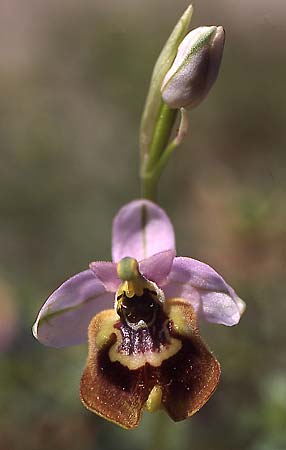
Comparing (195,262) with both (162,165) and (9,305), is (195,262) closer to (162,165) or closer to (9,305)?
(162,165)

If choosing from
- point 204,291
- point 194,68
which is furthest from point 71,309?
point 194,68

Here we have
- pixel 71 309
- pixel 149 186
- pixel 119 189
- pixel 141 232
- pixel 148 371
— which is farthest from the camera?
pixel 119 189

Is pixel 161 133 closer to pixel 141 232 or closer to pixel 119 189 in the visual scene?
pixel 141 232

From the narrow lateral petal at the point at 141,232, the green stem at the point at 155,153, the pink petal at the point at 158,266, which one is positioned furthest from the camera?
the green stem at the point at 155,153

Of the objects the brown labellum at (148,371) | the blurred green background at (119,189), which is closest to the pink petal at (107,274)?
the brown labellum at (148,371)

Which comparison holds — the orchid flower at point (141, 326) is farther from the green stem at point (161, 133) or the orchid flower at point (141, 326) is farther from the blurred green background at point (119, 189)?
the blurred green background at point (119, 189)

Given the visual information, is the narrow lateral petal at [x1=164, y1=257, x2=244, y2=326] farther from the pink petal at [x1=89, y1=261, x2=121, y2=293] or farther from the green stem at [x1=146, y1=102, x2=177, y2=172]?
the green stem at [x1=146, y1=102, x2=177, y2=172]

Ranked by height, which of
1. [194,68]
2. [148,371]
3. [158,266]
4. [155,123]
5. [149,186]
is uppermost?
[194,68]
